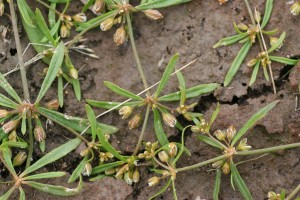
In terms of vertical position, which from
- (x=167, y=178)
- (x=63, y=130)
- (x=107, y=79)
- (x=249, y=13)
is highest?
(x=249, y=13)

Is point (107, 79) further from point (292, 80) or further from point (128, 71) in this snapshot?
point (292, 80)

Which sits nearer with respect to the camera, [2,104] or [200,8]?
[2,104]

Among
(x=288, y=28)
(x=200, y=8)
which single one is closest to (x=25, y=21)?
(x=200, y=8)

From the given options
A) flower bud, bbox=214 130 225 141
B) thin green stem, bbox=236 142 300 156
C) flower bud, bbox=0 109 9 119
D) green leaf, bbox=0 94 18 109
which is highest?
green leaf, bbox=0 94 18 109

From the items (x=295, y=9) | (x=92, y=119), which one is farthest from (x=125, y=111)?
(x=295, y=9)

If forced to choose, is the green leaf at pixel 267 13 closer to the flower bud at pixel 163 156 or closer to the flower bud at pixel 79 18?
the flower bud at pixel 163 156

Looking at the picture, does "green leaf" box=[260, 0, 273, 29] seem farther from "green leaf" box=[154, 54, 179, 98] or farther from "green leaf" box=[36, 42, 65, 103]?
"green leaf" box=[36, 42, 65, 103]

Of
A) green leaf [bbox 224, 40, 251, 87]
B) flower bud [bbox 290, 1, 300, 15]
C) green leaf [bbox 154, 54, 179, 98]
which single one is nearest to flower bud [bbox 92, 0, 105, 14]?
green leaf [bbox 154, 54, 179, 98]

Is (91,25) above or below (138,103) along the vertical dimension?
above
